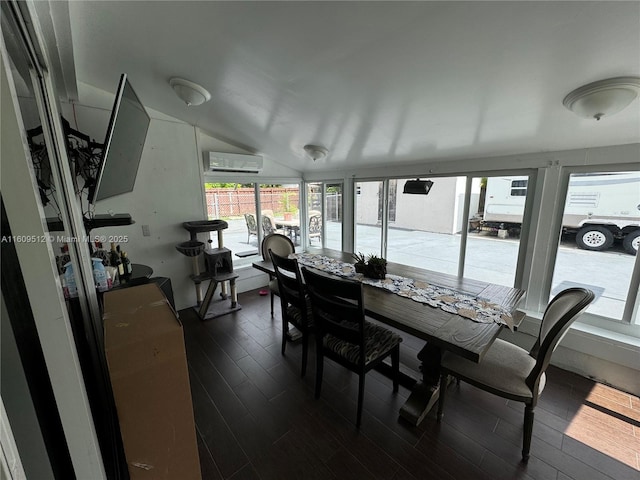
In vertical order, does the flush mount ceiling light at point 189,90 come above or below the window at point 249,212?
above

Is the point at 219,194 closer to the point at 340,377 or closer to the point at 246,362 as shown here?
the point at 246,362

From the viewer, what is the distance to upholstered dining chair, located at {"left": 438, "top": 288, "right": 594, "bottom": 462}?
1353mm

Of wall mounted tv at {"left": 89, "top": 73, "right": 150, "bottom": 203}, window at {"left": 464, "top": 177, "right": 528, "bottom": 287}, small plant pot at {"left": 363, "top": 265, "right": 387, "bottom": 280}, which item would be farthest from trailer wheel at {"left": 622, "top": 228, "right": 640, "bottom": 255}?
wall mounted tv at {"left": 89, "top": 73, "right": 150, "bottom": 203}

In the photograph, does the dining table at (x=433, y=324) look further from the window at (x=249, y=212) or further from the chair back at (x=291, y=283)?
the window at (x=249, y=212)

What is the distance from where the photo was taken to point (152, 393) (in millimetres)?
919

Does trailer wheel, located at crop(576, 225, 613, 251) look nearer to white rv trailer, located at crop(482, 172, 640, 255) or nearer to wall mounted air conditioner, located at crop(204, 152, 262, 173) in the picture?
white rv trailer, located at crop(482, 172, 640, 255)

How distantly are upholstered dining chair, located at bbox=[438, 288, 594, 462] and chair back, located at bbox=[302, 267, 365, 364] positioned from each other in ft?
2.12

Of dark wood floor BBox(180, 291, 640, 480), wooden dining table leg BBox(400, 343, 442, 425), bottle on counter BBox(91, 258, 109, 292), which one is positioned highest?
bottle on counter BBox(91, 258, 109, 292)

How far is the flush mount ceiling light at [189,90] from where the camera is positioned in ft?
6.54

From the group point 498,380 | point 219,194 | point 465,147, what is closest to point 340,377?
point 498,380

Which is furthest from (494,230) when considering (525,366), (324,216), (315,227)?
(315,227)

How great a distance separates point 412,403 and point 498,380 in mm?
613

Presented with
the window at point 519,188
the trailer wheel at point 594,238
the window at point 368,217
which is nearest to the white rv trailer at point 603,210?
the trailer wheel at point 594,238

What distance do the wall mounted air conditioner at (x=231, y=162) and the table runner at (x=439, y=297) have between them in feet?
6.57
